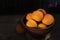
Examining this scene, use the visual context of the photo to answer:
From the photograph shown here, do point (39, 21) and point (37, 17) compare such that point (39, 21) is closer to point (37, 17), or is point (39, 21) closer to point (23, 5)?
point (37, 17)

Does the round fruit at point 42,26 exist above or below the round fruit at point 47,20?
below

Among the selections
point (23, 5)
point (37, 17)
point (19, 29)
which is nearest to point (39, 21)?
point (37, 17)

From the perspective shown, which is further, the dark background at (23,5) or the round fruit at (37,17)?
the dark background at (23,5)

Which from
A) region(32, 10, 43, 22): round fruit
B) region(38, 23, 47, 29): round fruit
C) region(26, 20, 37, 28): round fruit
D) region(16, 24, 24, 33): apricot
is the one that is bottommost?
region(16, 24, 24, 33): apricot

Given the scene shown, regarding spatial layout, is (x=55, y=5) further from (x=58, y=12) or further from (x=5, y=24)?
(x=5, y=24)

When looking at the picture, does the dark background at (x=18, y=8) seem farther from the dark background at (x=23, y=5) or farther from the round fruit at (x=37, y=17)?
the round fruit at (x=37, y=17)

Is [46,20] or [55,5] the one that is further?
[55,5]

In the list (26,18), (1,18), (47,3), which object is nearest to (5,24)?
(1,18)

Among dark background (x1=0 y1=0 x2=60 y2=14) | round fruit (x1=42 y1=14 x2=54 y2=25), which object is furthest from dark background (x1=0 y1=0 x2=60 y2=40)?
round fruit (x1=42 y1=14 x2=54 y2=25)

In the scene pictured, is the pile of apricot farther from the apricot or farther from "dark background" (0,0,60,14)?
"dark background" (0,0,60,14)

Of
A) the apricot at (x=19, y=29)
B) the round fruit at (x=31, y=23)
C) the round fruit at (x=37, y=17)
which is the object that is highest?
the round fruit at (x=37, y=17)

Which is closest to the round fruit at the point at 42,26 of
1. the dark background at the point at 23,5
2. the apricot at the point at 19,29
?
the apricot at the point at 19,29

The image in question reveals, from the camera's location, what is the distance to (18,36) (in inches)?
32.7

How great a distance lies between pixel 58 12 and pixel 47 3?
0.09 m
